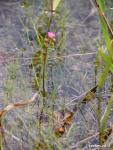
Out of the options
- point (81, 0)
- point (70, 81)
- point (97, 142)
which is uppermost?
point (81, 0)

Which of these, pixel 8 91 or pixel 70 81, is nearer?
pixel 8 91

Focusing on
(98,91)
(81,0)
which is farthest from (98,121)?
(81,0)

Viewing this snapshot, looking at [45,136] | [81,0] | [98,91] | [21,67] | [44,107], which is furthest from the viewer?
[81,0]

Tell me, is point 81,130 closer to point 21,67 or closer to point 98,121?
point 98,121

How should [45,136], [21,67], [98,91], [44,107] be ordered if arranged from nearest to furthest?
[45,136]
[44,107]
[98,91]
[21,67]

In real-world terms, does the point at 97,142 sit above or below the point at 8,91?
below

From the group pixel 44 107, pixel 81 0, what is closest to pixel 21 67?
pixel 44 107

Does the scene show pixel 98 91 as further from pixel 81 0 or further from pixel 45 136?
pixel 81 0
